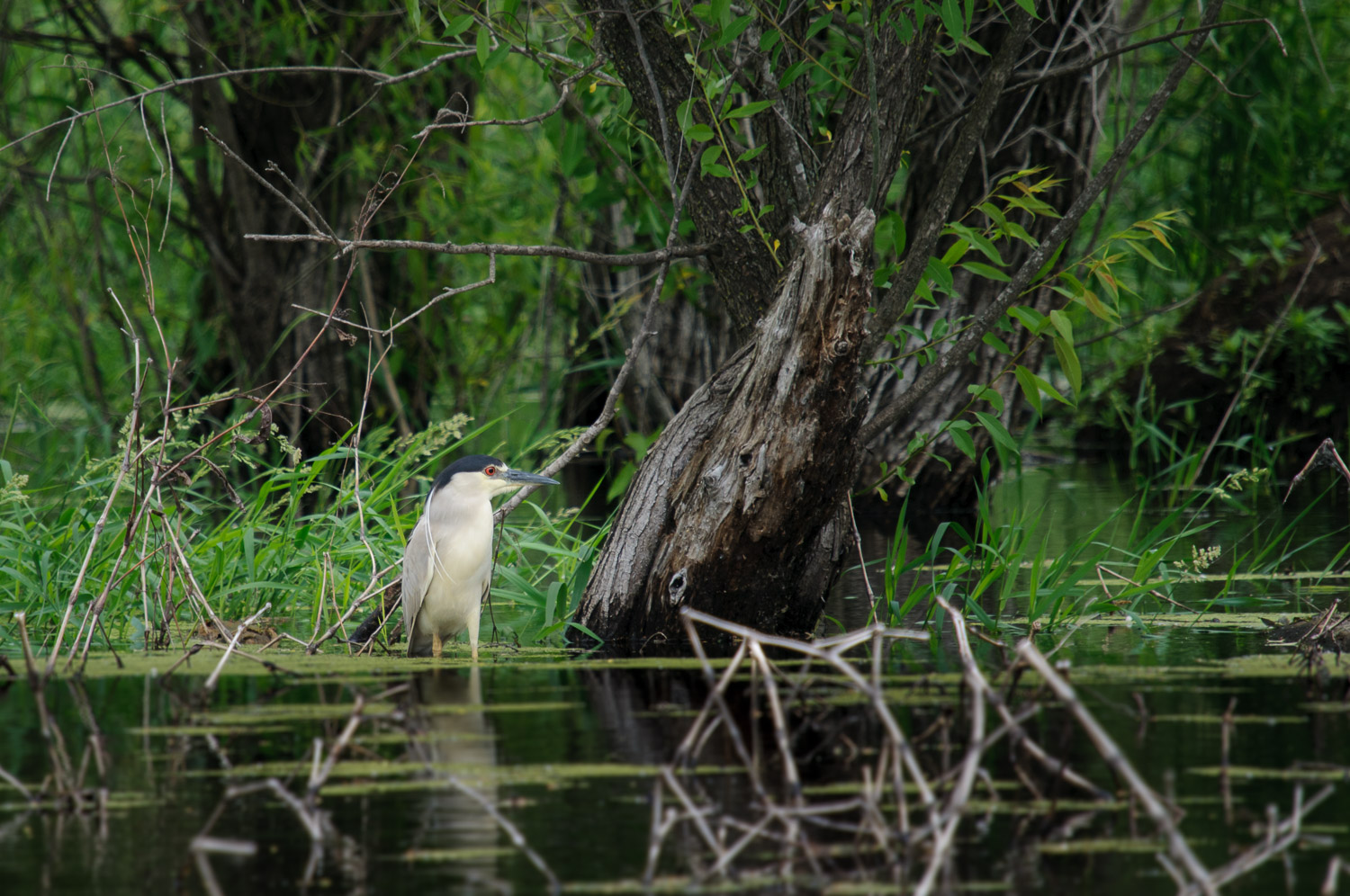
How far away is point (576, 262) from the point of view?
366 inches

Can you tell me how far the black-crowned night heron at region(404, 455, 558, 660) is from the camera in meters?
4.62

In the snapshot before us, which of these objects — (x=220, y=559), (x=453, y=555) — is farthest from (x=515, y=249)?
(x=220, y=559)

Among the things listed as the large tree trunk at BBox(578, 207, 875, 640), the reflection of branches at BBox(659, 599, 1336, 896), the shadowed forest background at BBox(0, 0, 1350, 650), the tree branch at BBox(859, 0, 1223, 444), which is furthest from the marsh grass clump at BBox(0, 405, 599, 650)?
the reflection of branches at BBox(659, 599, 1336, 896)

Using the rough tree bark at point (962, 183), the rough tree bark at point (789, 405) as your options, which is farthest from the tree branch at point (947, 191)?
the rough tree bark at point (962, 183)

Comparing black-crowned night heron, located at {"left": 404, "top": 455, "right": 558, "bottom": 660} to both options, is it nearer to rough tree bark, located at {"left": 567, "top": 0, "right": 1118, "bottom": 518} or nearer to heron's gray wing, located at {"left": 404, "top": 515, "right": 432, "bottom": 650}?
heron's gray wing, located at {"left": 404, "top": 515, "right": 432, "bottom": 650}

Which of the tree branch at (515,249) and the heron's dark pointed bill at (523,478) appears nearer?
the tree branch at (515,249)

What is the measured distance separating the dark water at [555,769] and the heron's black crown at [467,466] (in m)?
0.91

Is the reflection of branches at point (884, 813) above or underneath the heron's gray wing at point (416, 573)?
above

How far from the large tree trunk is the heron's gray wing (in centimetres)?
55

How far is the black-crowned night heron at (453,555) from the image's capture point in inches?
182

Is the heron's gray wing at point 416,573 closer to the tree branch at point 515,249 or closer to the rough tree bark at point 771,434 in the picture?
the rough tree bark at point 771,434

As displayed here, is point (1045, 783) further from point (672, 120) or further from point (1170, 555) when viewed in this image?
point (1170, 555)

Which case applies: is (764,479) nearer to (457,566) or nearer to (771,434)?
(771,434)

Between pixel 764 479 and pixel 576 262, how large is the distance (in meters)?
5.30
